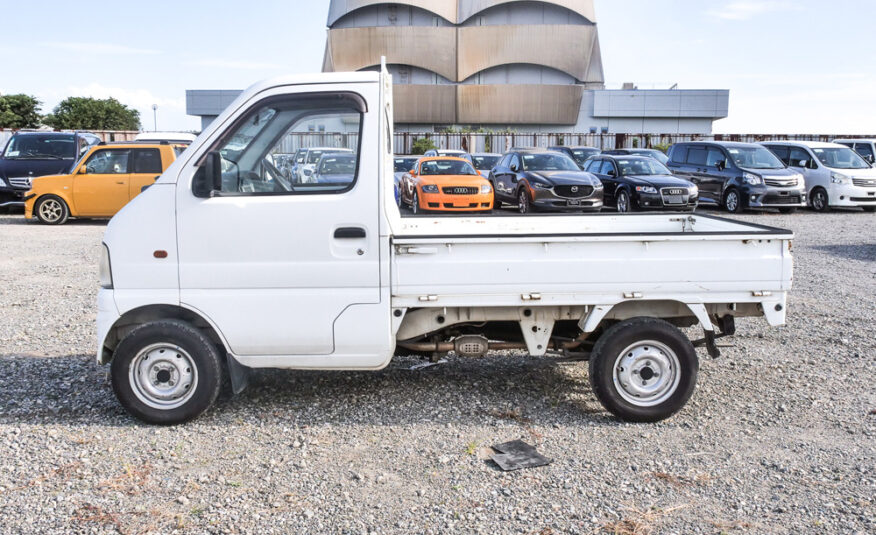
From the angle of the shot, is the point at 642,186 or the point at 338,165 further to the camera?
the point at 642,186

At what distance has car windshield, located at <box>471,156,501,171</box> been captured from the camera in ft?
90.3

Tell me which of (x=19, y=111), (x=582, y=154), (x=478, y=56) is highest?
(x=478, y=56)

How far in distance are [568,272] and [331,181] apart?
64.8 inches

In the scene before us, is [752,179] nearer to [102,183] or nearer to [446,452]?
[102,183]

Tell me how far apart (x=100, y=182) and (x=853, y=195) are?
19.2 meters

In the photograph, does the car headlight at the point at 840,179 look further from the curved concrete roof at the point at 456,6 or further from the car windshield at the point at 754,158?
the curved concrete roof at the point at 456,6

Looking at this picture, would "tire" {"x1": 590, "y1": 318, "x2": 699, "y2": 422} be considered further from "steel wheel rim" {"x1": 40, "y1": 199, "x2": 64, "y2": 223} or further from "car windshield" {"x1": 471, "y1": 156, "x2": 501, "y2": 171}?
"car windshield" {"x1": 471, "y1": 156, "x2": 501, "y2": 171}

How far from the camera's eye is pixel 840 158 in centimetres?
2225

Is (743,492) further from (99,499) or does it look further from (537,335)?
(99,499)

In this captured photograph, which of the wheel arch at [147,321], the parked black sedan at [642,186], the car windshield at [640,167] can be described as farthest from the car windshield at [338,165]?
the car windshield at [640,167]

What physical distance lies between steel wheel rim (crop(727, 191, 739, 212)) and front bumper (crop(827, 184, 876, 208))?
292 centimetres

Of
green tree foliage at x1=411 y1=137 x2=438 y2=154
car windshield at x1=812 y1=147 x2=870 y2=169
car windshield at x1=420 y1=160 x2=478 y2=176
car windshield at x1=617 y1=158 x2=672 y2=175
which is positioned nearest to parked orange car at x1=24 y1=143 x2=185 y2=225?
car windshield at x1=420 y1=160 x2=478 y2=176

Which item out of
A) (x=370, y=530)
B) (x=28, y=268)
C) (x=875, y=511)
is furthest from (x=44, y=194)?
(x=875, y=511)

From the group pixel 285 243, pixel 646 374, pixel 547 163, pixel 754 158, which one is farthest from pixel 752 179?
pixel 285 243
